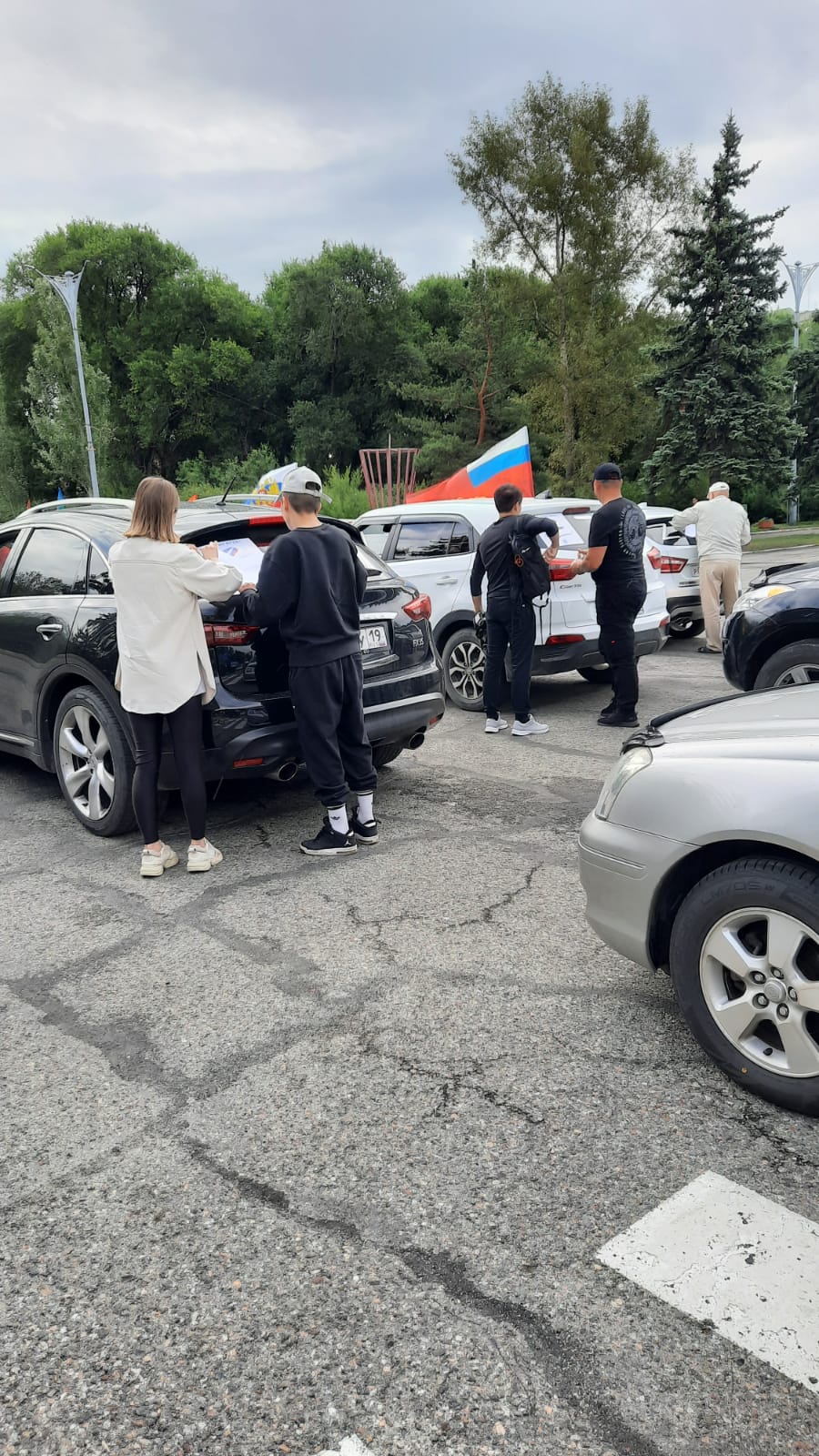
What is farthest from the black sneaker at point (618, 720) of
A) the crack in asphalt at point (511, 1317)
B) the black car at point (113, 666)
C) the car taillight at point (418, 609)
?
the crack in asphalt at point (511, 1317)

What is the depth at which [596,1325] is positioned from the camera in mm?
2084

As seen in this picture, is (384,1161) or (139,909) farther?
(139,909)

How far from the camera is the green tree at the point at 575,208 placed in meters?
34.9

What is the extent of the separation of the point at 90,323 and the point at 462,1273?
6015 cm

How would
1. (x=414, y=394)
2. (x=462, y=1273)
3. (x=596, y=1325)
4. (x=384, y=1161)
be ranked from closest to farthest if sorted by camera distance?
(x=596, y=1325) < (x=462, y=1273) < (x=384, y=1161) < (x=414, y=394)

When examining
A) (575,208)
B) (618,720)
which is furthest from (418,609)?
(575,208)

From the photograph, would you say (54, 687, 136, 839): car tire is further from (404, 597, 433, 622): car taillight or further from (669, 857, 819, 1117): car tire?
(669, 857, 819, 1117): car tire

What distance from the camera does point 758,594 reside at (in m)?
6.77

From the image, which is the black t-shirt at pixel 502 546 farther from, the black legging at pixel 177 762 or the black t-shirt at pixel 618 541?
the black legging at pixel 177 762

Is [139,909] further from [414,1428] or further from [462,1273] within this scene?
[414,1428]

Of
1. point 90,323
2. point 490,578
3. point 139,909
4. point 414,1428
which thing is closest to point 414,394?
point 90,323

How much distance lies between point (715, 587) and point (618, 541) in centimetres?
376

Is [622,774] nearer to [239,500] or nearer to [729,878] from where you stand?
[729,878]

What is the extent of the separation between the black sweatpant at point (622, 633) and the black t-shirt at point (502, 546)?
2.25 feet
